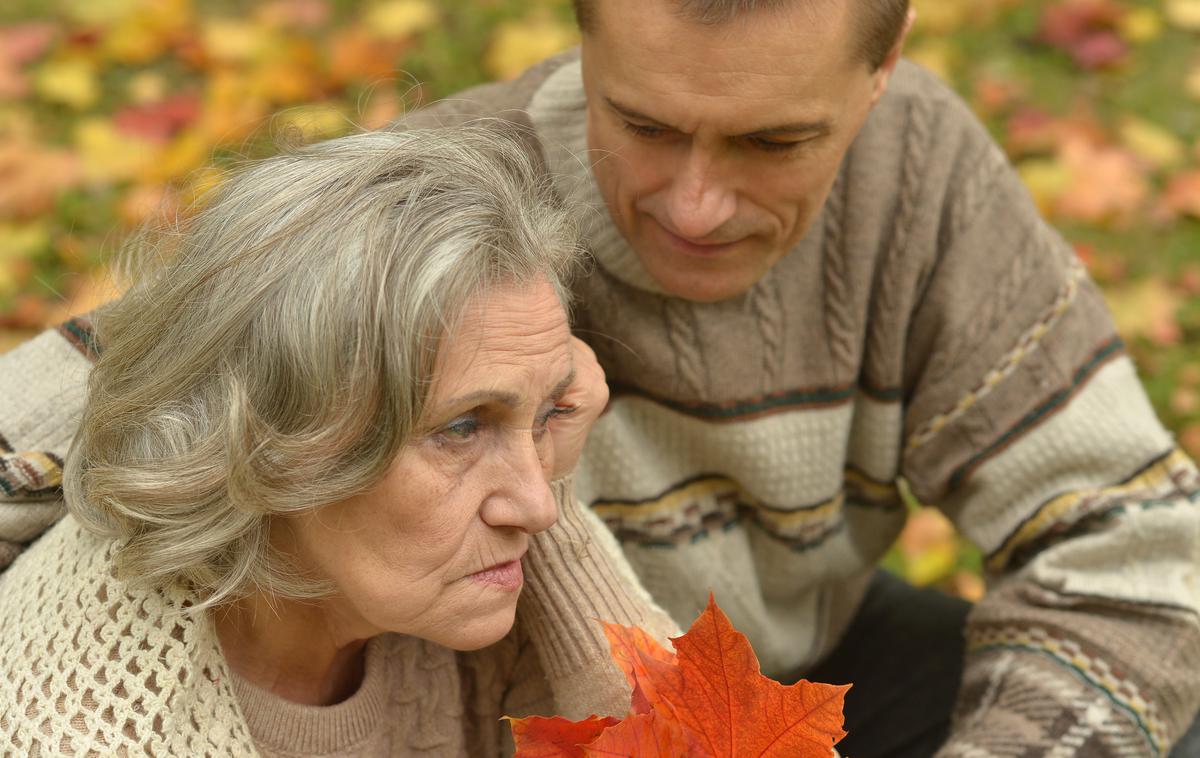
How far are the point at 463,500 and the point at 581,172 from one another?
2.61 ft

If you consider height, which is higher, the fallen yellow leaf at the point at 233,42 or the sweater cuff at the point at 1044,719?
the sweater cuff at the point at 1044,719

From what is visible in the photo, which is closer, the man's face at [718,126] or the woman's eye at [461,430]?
the woman's eye at [461,430]

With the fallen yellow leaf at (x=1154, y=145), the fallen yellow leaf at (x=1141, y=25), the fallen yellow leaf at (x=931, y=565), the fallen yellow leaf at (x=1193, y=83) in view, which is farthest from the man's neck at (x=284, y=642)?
the fallen yellow leaf at (x=1141, y=25)

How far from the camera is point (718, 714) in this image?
142 cm

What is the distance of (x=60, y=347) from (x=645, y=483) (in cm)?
95

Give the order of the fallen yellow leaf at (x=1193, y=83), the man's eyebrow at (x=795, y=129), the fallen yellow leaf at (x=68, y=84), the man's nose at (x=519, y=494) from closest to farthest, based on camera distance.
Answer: the man's nose at (x=519, y=494), the man's eyebrow at (x=795, y=129), the fallen yellow leaf at (x=68, y=84), the fallen yellow leaf at (x=1193, y=83)

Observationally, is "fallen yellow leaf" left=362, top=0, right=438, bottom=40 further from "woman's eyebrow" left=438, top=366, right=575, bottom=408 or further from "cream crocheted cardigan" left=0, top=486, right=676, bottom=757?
"woman's eyebrow" left=438, top=366, right=575, bottom=408

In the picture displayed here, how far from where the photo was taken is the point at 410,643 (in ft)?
6.18

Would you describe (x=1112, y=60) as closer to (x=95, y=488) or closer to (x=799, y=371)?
(x=799, y=371)

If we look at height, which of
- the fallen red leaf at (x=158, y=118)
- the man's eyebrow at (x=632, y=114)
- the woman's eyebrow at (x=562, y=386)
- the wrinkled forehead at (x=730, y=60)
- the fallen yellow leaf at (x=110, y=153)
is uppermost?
the wrinkled forehead at (x=730, y=60)

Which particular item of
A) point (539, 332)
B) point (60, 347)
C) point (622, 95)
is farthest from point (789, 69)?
point (60, 347)

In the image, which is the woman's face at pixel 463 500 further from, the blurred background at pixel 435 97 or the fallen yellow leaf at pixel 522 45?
the fallen yellow leaf at pixel 522 45

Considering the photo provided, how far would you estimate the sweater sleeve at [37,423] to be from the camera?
1813 mm

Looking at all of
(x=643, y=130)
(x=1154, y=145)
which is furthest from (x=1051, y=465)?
(x=1154, y=145)
